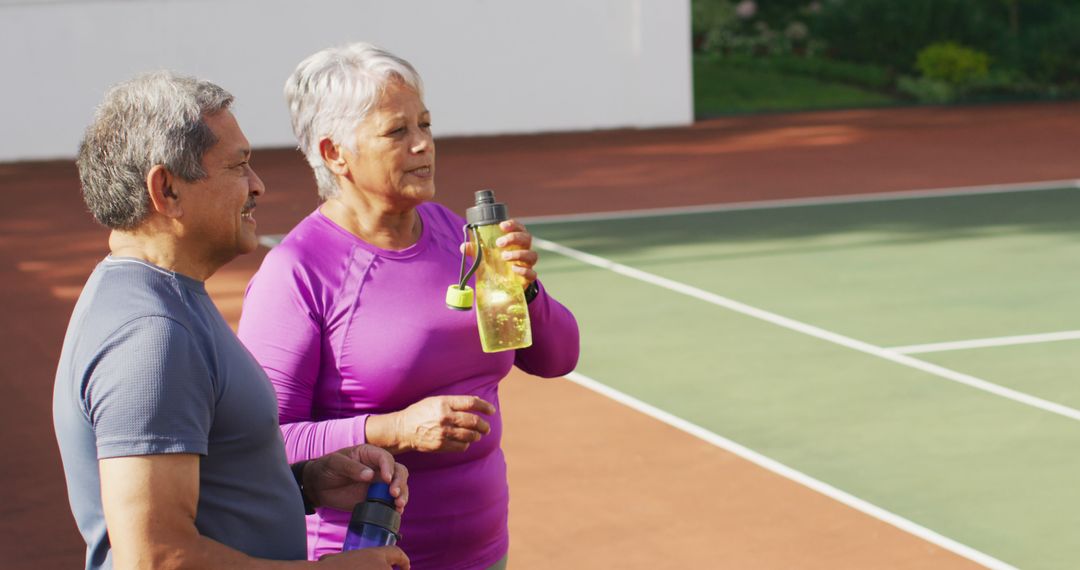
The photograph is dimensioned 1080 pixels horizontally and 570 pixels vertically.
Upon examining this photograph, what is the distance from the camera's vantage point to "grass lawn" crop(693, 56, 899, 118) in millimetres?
26750

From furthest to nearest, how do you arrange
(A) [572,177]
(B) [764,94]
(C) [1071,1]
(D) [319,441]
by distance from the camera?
(C) [1071,1] < (B) [764,94] < (A) [572,177] < (D) [319,441]

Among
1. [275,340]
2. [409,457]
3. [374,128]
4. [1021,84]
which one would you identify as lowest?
[1021,84]

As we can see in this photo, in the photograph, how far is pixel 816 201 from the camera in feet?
52.5

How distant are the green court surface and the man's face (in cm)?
406

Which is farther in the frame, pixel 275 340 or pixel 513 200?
pixel 513 200

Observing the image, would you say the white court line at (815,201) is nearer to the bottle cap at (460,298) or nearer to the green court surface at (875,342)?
the green court surface at (875,342)

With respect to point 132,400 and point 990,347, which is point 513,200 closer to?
point 990,347

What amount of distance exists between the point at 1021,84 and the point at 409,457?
26.7 metres

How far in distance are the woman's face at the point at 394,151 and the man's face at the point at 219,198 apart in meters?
0.76

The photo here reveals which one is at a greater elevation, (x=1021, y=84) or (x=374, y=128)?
(x=374, y=128)

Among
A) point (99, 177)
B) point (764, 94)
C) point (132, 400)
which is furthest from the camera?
point (764, 94)

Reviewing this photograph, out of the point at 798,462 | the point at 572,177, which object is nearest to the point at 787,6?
the point at 572,177

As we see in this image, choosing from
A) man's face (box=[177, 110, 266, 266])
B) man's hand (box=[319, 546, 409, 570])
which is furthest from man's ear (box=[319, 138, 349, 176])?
man's hand (box=[319, 546, 409, 570])

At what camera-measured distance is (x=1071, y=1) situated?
103 feet
